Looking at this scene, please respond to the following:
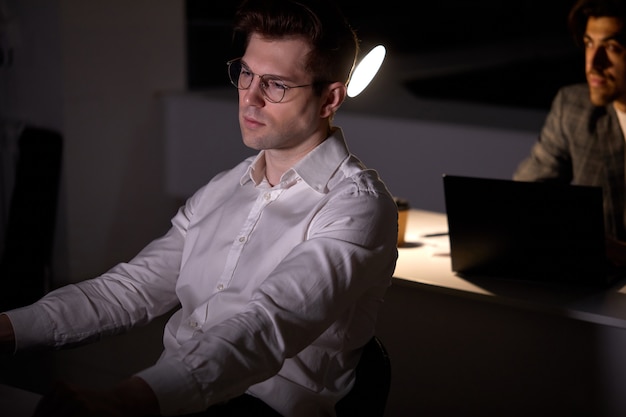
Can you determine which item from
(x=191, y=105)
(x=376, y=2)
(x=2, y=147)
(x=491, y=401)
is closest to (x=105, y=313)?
(x=491, y=401)

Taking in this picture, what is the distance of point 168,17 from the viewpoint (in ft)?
14.2

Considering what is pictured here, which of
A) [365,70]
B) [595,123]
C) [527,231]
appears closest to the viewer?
[365,70]

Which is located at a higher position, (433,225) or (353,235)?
(353,235)

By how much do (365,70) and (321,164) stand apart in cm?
28

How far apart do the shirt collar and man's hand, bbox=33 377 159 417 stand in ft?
1.87

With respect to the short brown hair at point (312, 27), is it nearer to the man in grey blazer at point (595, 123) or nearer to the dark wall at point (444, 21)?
the man in grey blazer at point (595, 123)

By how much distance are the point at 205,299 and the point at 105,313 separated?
0.63 ft

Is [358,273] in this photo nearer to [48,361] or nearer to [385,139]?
[48,361]

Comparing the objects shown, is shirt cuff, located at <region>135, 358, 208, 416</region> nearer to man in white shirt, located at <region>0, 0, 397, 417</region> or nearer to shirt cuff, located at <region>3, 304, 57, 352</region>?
man in white shirt, located at <region>0, 0, 397, 417</region>

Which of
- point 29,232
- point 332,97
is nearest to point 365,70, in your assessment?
point 332,97

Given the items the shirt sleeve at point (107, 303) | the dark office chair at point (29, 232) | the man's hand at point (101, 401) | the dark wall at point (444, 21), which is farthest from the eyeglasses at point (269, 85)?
the dark wall at point (444, 21)

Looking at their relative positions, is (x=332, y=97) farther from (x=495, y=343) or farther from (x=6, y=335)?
(x=495, y=343)

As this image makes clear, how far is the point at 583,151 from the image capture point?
286 centimetres

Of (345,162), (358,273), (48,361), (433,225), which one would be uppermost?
(345,162)
